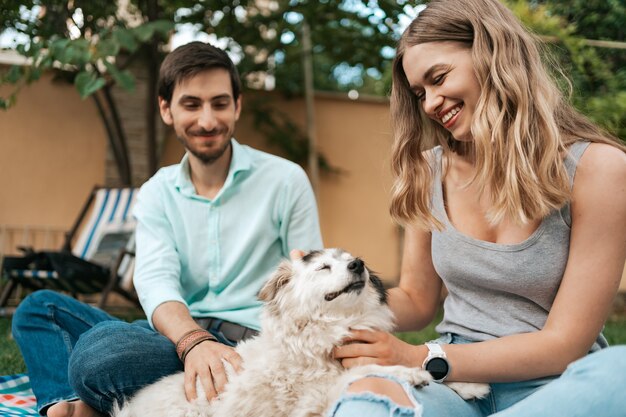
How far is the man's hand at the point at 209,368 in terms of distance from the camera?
2.08m

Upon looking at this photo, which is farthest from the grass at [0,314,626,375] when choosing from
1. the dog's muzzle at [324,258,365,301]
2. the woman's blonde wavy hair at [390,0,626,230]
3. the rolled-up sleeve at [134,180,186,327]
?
the woman's blonde wavy hair at [390,0,626,230]

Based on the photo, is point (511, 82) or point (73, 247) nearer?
point (511, 82)

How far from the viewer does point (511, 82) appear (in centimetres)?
184

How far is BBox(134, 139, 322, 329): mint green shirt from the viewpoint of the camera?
2.67 metres

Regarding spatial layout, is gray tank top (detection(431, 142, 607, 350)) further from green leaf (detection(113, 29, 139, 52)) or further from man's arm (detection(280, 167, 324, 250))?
green leaf (detection(113, 29, 139, 52))

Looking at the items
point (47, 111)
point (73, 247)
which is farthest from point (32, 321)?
point (47, 111)

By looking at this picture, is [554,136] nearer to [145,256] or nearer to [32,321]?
[145,256]

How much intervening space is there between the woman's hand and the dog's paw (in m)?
0.13

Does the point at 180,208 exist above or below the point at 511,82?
below

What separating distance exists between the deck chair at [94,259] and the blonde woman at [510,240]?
3.84 meters

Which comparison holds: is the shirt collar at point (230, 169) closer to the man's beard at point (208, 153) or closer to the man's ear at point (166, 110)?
the man's beard at point (208, 153)

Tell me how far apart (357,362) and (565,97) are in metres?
1.06

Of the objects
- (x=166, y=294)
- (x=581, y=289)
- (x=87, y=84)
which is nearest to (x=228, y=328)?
(x=166, y=294)

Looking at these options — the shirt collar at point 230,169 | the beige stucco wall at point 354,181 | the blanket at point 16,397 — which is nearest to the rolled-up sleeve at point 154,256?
the shirt collar at point 230,169
